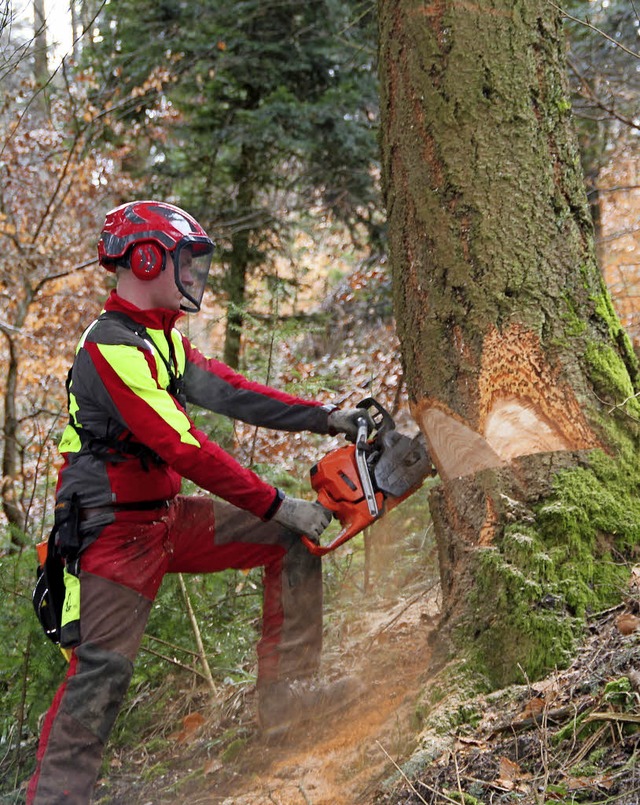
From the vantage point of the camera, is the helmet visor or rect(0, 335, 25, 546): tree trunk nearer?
the helmet visor

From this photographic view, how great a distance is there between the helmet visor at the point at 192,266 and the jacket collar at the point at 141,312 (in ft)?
0.39

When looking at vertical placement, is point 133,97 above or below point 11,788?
above

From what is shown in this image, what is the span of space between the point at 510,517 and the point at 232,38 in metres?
7.37

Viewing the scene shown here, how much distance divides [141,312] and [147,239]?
322 mm

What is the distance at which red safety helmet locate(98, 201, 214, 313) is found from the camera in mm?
3316

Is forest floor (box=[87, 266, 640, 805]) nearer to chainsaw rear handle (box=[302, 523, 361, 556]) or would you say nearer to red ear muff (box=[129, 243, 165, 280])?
chainsaw rear handle (box=[302, 523, 361, 556])

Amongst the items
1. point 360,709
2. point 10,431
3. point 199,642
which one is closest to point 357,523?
point 360,709

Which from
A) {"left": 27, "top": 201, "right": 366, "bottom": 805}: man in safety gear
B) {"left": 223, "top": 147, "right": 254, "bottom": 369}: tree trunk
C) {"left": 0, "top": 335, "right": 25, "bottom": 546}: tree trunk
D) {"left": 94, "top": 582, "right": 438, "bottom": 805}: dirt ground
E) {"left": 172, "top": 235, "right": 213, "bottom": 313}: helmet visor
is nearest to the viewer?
{"left": 94, "top": 582, "right": 438, "bottom": 805}: dirt ground

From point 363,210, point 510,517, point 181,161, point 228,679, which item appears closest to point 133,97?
point 181,161

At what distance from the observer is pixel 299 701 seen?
3621mm

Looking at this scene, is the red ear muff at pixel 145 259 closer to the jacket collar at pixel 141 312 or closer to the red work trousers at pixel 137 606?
the jacket collar at pixel 141 312

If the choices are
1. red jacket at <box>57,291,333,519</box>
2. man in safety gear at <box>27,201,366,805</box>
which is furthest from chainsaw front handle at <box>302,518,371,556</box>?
red jacket at <box>57,291,333,519</box>

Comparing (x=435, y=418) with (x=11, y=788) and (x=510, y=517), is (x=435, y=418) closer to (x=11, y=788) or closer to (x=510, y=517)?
(x=510, y=517)

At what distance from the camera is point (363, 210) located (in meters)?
9.70
